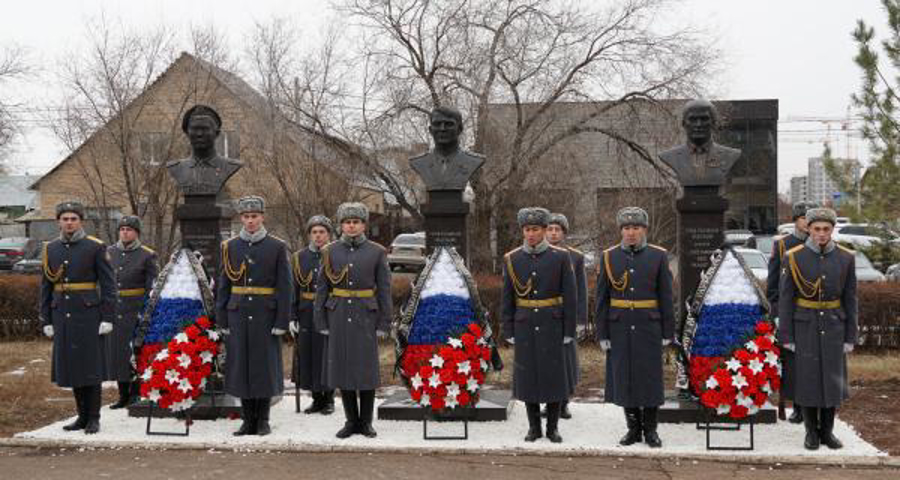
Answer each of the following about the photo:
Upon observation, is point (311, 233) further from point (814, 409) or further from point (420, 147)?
point (420, 147)

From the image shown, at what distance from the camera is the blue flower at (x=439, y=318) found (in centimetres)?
764

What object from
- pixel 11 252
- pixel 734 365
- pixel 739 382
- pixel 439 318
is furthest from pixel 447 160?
pixel 11 252

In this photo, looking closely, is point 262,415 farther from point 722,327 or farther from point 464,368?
point 722,327

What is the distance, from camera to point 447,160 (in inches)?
323

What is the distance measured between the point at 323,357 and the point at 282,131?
961 cm

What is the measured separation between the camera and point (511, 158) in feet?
53.3

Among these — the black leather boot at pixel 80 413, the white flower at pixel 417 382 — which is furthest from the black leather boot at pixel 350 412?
the black leather boot at pixel 80 413

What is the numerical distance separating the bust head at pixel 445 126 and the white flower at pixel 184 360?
289 centimetres

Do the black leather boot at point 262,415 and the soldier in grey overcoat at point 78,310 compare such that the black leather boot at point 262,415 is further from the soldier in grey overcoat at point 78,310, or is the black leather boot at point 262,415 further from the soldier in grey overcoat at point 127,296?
the soldier in grey overcoat at point 127,296

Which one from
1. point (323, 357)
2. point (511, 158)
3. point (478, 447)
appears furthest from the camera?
point (511, 158)

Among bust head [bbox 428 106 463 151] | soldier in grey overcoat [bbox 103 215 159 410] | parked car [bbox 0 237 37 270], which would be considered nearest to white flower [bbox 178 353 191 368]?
soldier in grey overcoat [bbox 103 215 159 410]

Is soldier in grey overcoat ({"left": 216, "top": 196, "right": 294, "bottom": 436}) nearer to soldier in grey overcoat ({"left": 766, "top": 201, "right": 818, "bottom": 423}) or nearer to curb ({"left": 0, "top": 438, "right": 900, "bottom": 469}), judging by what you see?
curb ({"left": 0, "top": 438, "right": 900, "bottom": 469})

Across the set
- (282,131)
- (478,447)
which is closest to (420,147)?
(282,131)

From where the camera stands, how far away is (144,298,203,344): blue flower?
796 centimetres
